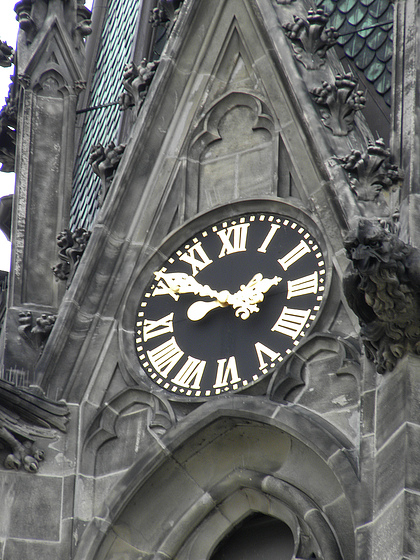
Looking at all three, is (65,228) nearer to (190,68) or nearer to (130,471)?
(190,68)

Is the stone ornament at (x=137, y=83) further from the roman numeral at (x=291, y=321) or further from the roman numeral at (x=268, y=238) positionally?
the roman numeral at (x=291, y=321)

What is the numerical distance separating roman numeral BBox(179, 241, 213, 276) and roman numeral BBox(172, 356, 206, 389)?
725 millimetres

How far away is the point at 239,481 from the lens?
1459cm

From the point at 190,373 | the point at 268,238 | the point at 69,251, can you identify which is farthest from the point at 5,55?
the point at 190,373

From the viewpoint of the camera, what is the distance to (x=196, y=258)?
15.3 metres

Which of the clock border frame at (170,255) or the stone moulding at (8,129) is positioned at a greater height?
the stone moulding at (8,129)

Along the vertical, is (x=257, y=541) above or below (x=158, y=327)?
below

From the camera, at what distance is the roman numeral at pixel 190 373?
14.7 meters

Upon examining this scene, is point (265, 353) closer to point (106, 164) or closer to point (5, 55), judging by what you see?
point (106, 164)

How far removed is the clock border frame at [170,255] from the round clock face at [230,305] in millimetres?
40

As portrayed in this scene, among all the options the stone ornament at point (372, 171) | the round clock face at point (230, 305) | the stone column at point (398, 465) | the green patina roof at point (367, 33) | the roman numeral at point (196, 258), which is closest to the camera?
the stone column at point (398, 465)

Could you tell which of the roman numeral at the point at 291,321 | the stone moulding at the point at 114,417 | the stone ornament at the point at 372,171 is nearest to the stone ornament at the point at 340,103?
the stone ornament at the point at 372,171

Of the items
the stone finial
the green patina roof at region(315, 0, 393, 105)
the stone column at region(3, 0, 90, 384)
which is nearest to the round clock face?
the stone column at region(3, 0, 90, 384)

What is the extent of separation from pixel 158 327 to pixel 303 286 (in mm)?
1161
